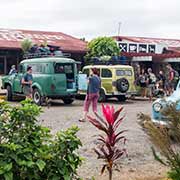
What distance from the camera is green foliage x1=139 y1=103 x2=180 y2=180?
542 centimetres

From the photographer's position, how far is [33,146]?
4.53 meters

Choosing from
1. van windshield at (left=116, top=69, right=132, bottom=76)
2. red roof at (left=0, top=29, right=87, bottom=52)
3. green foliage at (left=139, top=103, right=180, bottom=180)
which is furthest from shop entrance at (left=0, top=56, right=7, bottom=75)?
green foliage at (left=139, top=103, right=180, bottom=180)

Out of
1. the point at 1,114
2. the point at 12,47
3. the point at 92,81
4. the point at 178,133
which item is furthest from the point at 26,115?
the point at 12,47

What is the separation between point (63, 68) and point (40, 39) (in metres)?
14.3

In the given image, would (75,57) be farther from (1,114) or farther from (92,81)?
(1,114)

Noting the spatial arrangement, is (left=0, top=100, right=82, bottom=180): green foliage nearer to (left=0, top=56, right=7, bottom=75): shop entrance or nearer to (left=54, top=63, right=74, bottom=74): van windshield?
(left=54, top=63, right=74, bottom=74): van windshield

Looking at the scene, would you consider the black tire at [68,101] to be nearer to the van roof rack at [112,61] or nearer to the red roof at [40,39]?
the van roof rack at [112,61]

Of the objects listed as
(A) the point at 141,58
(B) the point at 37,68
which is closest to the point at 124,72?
(B) the point at 37,68

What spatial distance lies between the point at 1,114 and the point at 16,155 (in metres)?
0.48

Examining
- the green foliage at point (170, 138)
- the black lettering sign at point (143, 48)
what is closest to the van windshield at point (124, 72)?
the black lettering sign at point (143, 48)

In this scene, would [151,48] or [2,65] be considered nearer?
[2,65]

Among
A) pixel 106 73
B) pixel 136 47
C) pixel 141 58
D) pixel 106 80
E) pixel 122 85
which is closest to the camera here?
pixel 122 85

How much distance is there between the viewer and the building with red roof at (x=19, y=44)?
2903 centimetres

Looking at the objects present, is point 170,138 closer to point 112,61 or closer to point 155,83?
point 155,83
